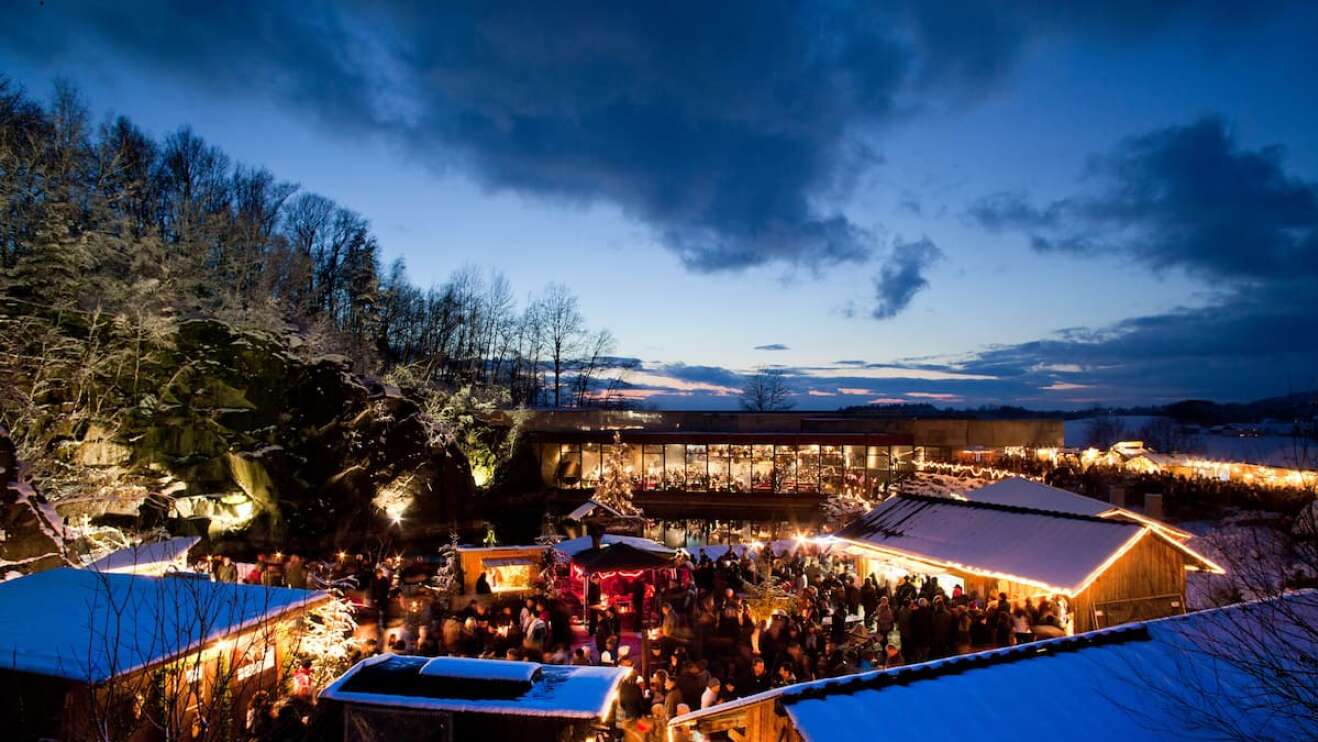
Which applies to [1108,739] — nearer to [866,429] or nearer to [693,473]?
[693,473]

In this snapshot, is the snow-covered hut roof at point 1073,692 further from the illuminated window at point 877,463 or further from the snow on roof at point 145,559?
the illuminated window at point 877,463

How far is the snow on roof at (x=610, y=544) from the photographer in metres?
14.3

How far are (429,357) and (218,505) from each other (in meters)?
19.0

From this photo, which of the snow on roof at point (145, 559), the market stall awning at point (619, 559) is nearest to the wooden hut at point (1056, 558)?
the market stall awning at point (619, 559)

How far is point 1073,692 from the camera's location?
5910mm

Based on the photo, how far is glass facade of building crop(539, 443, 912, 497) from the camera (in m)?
34.8

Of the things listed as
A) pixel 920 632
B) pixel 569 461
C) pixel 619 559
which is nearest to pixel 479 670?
pixel 619 559

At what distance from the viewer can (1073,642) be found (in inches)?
269

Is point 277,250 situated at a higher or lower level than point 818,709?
higher

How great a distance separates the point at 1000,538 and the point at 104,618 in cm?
1467

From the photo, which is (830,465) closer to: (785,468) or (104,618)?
(785,468)

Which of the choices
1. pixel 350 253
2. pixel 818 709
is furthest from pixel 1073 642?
pixel 350 253

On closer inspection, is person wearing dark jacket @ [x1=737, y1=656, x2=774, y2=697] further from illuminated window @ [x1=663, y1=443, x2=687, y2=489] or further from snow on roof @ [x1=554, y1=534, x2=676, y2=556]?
illuminated window @ [x1=663, y1=443, x2=687, y2=489]

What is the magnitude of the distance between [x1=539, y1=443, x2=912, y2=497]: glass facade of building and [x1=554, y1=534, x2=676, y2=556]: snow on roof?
17823 mm
